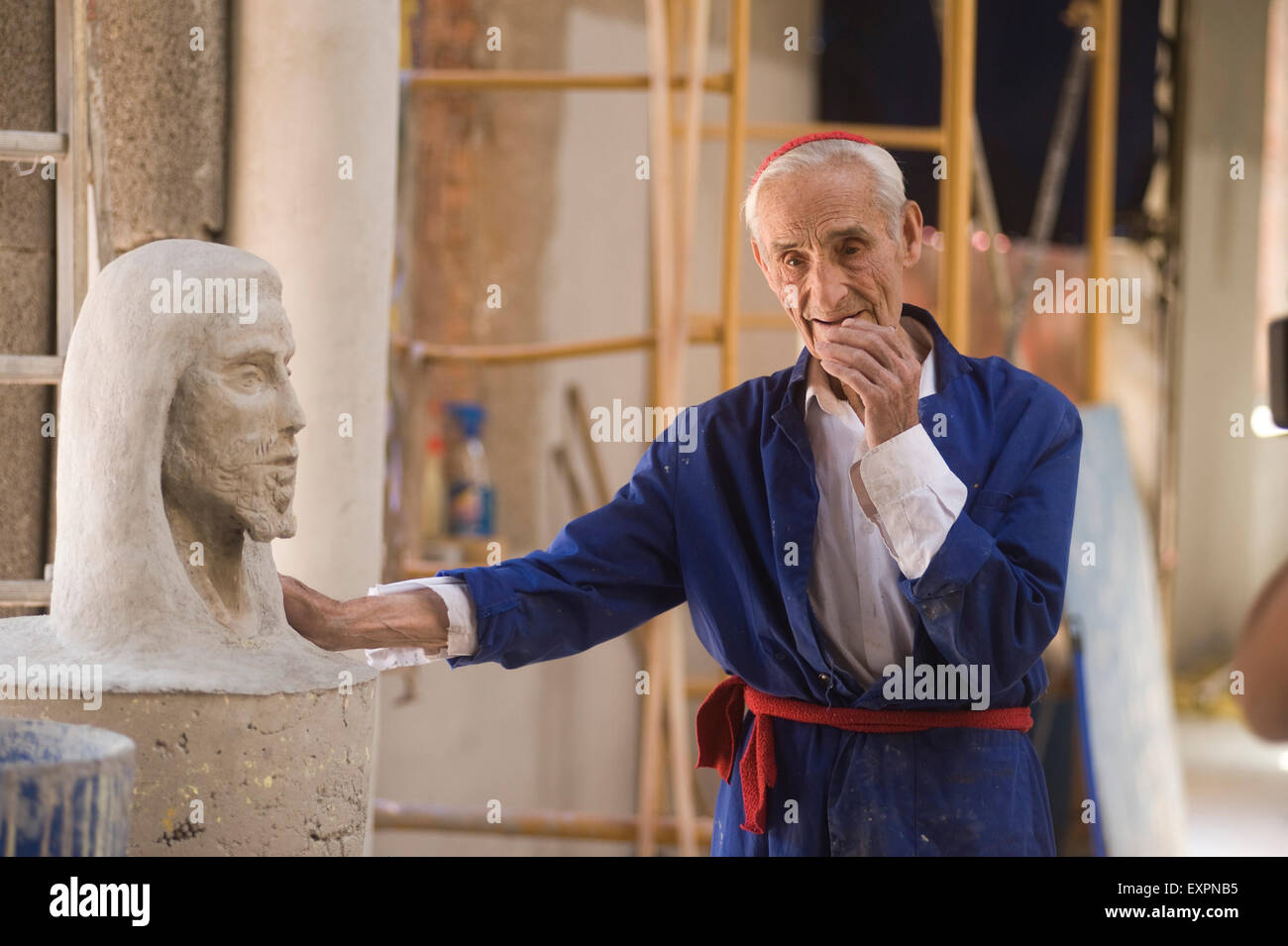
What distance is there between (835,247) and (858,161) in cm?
12

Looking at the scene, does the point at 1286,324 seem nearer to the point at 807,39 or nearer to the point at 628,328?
the point at 628,328

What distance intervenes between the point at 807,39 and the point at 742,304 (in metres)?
1.40

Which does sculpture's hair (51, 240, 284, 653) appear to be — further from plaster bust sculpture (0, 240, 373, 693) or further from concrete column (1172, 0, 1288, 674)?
concrete column (1172, 0, 1288, 674)

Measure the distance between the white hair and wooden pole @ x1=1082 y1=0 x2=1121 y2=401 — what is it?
10.2 feet

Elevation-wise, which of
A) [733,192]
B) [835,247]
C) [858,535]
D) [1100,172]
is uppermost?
[1100,172]

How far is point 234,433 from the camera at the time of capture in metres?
1.84

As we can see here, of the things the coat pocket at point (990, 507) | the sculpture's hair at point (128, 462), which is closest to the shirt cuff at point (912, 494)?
the coat pocket at point (990, 507)

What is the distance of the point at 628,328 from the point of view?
5824 millimetres

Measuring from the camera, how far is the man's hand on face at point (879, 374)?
169 cm

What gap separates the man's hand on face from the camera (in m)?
1.69

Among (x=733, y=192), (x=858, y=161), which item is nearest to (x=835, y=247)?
(x=858, y=161)

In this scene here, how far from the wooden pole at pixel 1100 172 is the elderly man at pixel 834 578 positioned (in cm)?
301

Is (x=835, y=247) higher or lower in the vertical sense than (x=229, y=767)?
higher

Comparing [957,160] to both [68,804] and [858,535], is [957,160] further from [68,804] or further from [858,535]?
[68,804]
